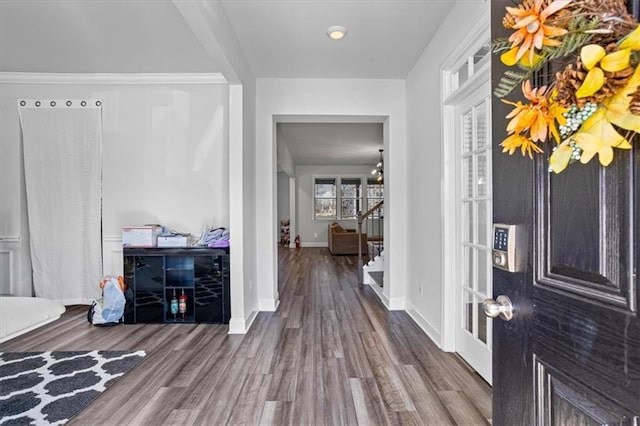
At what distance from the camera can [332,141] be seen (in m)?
7.38

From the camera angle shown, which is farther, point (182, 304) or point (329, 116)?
point (329, 116)

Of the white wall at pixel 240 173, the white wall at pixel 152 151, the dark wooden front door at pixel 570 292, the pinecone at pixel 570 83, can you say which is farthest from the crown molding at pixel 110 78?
the pinecone at pixel 570 83

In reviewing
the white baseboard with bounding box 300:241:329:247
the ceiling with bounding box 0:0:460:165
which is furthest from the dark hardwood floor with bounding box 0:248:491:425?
the white baseboard with bounding box 300:241:329:247

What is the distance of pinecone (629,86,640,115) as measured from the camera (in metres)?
0.49

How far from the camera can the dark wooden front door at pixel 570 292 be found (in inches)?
21.7

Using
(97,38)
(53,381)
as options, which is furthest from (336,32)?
(53,381)

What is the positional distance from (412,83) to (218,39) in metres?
2.07

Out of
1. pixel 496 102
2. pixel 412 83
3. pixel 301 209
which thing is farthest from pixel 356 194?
pixel 496 102

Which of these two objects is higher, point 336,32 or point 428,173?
point 336,32

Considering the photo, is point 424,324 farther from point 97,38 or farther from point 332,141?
point 332,141

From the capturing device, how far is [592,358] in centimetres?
60

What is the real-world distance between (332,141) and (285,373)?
5756mm

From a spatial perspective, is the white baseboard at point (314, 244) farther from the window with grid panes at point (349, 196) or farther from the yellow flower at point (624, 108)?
the yellow flower at point (624, 108)

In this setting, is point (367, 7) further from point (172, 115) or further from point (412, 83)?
point (172, 115)
